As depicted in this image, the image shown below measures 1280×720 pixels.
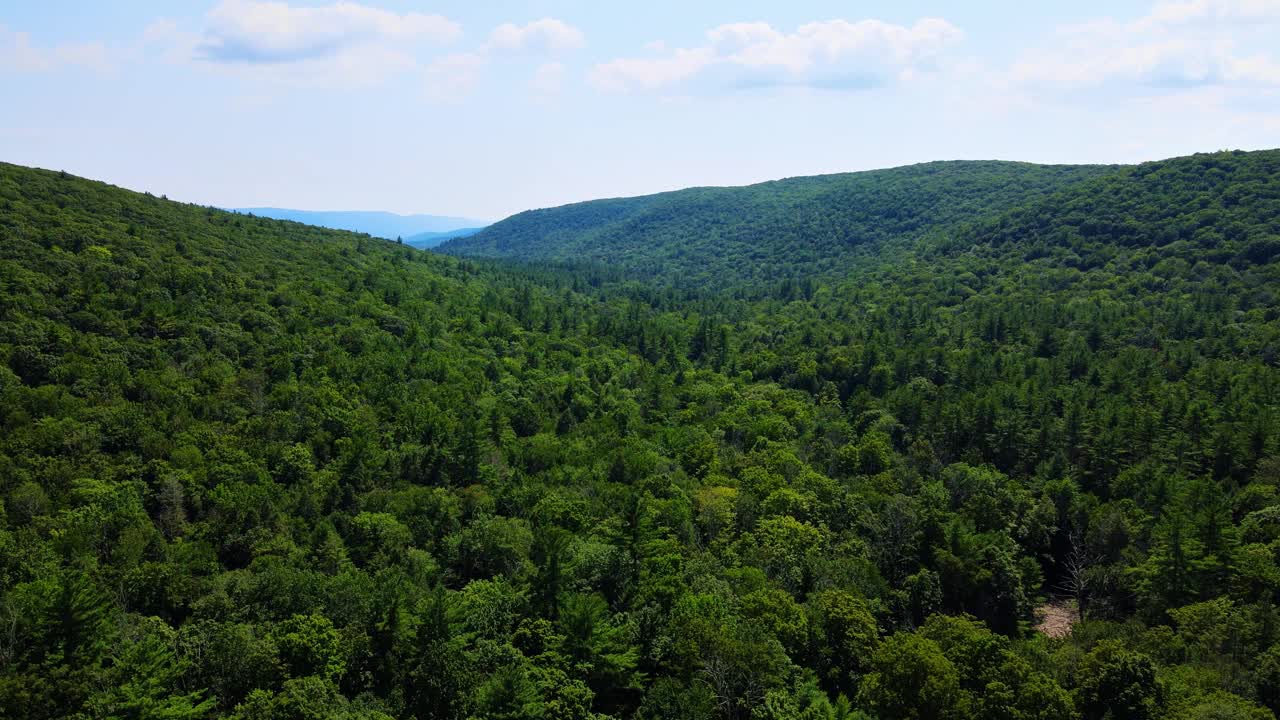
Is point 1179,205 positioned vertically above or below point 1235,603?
above

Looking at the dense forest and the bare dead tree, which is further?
the bare dead tree

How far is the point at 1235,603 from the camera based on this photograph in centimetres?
4750

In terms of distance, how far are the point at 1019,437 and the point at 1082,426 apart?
6126 millimetres

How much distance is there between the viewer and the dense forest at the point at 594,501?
3891 cm

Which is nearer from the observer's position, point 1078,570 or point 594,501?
point 1078,570

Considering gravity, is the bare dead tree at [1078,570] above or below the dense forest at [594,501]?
below

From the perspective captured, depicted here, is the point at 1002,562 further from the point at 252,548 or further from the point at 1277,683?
the point at 252,548

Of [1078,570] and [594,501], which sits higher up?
[594,501]

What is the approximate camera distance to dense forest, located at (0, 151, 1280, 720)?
128 ft

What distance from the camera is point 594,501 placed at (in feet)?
206

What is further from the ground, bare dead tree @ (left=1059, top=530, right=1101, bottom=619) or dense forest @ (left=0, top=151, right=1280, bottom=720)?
dense forest @ (left=0, top=151, right=1280, bottom=720)

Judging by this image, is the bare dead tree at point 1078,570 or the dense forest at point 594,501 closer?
Answer: the dense forest at point 594,501

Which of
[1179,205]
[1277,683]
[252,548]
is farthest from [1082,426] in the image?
[1179,205]

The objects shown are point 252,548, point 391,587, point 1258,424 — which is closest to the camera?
point 391,587
